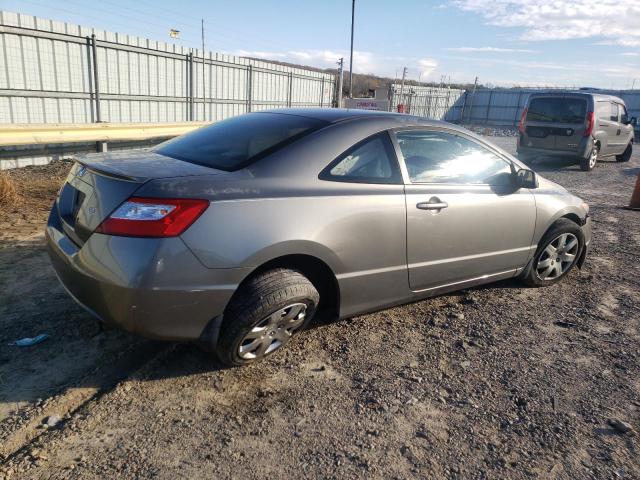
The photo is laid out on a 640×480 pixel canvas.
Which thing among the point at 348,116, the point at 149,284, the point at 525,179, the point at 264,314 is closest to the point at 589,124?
the point at 525,179

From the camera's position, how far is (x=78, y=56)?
9945 mm

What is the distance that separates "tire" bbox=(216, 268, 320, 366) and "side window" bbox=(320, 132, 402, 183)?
693mm

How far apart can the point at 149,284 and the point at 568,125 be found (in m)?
12.4

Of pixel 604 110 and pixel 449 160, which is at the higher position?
pixel 604 110

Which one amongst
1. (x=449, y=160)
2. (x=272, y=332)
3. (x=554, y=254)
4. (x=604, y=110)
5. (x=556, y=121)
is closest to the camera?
(x=272, y=332)

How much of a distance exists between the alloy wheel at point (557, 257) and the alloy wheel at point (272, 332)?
8.59 ft

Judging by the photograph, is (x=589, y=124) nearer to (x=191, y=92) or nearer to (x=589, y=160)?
(x=589, y=160)

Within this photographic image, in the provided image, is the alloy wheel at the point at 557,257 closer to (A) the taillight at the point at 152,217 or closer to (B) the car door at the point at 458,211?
(B) the car door at the point at 458,211

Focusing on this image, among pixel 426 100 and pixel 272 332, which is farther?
pixel 426 100

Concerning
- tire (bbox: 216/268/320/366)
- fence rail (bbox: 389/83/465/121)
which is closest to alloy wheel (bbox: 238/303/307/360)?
tire (bbox: 216/268/320/366)

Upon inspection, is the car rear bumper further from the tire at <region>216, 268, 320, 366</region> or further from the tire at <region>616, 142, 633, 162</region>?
the tire at <region>616, 142, 633, 162</region>

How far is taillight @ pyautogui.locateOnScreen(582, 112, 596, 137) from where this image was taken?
11938 millimetres

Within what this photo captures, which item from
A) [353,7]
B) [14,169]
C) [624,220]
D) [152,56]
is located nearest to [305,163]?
[624,220]

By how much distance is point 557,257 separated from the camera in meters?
4.59
